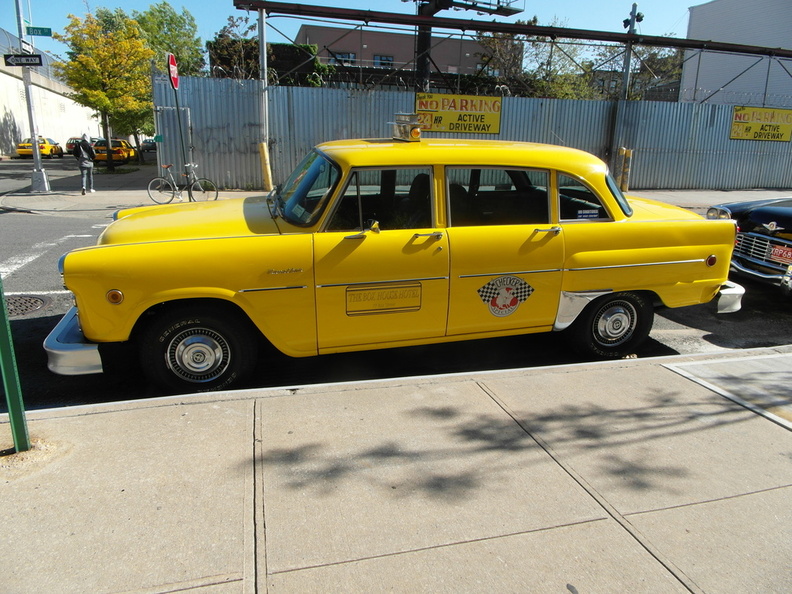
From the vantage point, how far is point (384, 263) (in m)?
4.00

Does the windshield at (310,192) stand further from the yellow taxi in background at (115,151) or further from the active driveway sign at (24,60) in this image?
the yellow taxi in background at (115,151)

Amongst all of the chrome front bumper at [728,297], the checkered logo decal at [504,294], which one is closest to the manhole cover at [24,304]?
the checkered logo decal at [504,294]

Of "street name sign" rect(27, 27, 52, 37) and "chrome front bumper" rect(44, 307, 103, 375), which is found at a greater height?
"street name sign" rect(27, 27, 52, 37)

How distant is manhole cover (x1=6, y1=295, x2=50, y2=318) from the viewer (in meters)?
5.85

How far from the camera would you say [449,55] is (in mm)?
48688

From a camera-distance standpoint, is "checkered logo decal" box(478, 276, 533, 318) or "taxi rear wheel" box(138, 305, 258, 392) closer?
"taxi rear wheel" box(138, 305, 258, 392)

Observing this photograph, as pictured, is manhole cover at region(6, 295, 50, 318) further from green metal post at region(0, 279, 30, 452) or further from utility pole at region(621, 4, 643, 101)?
utility pole at region(621, 4, 643, 101)

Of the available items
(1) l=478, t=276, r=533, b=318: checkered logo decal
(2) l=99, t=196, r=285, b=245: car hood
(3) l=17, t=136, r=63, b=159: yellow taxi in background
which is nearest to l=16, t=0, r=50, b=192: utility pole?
(2) l=99, t=196, r=285, b=245: car hood

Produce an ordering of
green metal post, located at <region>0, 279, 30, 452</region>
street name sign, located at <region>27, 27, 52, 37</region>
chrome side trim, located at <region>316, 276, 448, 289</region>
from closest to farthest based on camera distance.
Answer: green metal post, located at <region>0, 279, 30, 452</region> → chrome side trim, located at <region>316, 276, 448, 289</region> → street name sign, located at <region>27, 27, 52, 37</region>

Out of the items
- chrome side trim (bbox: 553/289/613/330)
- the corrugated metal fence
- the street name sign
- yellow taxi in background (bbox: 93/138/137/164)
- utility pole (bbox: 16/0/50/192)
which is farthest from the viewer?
yellow taxi in background (bbox: 93/138/137/164)

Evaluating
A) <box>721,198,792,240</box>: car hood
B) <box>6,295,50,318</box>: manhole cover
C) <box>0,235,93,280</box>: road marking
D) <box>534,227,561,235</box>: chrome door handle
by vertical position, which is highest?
<box>534,227,561,235</box>: chrome door handle

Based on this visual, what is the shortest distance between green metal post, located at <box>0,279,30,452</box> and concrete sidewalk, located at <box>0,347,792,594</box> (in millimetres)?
105

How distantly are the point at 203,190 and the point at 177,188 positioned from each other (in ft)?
1.99

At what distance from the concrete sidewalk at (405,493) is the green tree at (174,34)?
39.2m
